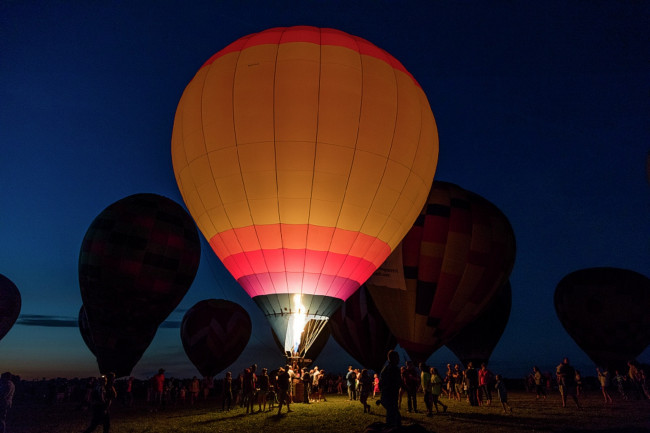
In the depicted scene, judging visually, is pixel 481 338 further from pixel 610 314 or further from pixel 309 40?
pixel 309 40

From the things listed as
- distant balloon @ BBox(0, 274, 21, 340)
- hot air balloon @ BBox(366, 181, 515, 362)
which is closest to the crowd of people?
hot air balloon @ BBox(366, 181, 515, 362)

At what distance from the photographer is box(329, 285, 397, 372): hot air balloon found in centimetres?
2386

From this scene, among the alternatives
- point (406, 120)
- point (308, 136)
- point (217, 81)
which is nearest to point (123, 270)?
point (217, 81)

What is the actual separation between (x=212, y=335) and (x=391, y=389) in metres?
23.3

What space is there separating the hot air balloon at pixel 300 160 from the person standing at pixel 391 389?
5.75m

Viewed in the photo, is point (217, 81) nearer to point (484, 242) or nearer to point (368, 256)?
point (368, 256)

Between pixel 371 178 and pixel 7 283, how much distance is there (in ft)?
94.7

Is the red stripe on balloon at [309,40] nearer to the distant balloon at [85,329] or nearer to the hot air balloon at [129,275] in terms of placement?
the hot air balloon at [129,275]

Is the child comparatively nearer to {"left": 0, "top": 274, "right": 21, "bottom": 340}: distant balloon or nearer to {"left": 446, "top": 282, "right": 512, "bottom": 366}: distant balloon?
{"left": 446, "top": 282, "right": 512, "bottom": 366}: distant balloon

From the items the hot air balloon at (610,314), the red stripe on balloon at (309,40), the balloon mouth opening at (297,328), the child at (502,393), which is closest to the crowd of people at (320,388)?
the child at (502,393)

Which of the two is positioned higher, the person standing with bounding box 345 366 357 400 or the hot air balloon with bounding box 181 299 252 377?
the hot air balloon with bounding box 181 299 252 377

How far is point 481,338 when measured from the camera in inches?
974

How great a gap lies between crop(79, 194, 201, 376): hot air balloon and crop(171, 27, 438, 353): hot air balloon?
10.1 meters

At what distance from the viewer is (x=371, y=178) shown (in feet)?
37.7
